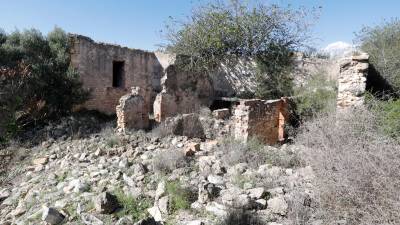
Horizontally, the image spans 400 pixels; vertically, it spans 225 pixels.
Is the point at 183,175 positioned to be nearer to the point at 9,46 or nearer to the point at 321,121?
the point at 321,121

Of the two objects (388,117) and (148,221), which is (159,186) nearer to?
(148,221)

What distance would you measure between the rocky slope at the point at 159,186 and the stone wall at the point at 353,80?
2.09m

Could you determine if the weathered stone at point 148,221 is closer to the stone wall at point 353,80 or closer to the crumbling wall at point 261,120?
the crumbling wall at point 261,120

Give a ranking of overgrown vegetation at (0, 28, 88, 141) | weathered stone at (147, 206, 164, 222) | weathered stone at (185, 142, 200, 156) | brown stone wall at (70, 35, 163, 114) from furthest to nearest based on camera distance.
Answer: brown stone wall at (70, 35, 163, 114), overgrown vegetation at (0, 28, 88, 141), weathered stone at (185, 142, 200, 156), weathered stone at (147, 206, 164, 222)

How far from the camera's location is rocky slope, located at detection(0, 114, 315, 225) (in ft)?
16.3

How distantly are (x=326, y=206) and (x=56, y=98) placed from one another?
10186 mm

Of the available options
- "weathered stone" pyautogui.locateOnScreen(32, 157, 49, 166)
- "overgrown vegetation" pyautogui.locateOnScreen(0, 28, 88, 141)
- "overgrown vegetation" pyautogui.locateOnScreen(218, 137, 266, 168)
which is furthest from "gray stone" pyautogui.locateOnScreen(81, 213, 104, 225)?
"overgrown vegetation" pyautogui.locateOnScreen(0, 28, 88, 141)

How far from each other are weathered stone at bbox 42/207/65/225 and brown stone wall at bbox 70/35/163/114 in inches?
311

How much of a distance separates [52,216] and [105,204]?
2.74ft

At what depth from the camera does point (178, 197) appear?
17.8 feet

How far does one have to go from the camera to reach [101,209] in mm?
5453

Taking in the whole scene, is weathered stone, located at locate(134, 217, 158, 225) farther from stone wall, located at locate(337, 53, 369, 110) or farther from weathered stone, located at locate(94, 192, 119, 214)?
stone wall, located at locate(337, 53, 369, 110)

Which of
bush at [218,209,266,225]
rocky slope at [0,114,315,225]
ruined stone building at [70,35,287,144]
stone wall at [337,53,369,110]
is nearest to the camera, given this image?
bush at [218,209,266,225]

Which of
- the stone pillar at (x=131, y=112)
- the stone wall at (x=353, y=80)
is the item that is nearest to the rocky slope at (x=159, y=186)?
the stone pillar at (x=131, y=112)
